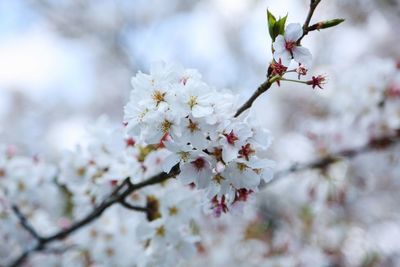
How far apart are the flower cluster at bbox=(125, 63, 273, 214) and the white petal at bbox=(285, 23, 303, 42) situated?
233 millimetres

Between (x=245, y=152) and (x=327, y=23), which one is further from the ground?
(x=327, y=23)

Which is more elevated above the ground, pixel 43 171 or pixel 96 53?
pixel 96 53

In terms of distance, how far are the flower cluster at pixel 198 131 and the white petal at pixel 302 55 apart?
22 cm

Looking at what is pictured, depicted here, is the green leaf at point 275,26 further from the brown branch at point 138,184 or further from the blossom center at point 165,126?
the blossom center at point 165,126

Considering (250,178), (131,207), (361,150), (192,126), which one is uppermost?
(361,150)

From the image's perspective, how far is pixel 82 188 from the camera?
2.08 m

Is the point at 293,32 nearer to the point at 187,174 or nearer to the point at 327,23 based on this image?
the point at 327,23

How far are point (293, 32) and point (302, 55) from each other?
0.07 metres

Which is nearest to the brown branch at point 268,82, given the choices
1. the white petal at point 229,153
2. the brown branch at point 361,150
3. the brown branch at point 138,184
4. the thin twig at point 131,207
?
the brown branch at point 138,184

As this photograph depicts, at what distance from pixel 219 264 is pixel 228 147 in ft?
9.92

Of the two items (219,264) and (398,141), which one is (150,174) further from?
(219,264)

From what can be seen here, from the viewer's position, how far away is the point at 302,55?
1270 millimetres

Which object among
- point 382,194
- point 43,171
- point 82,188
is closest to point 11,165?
point 43,171

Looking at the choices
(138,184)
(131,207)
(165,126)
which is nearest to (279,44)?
(165,126)
